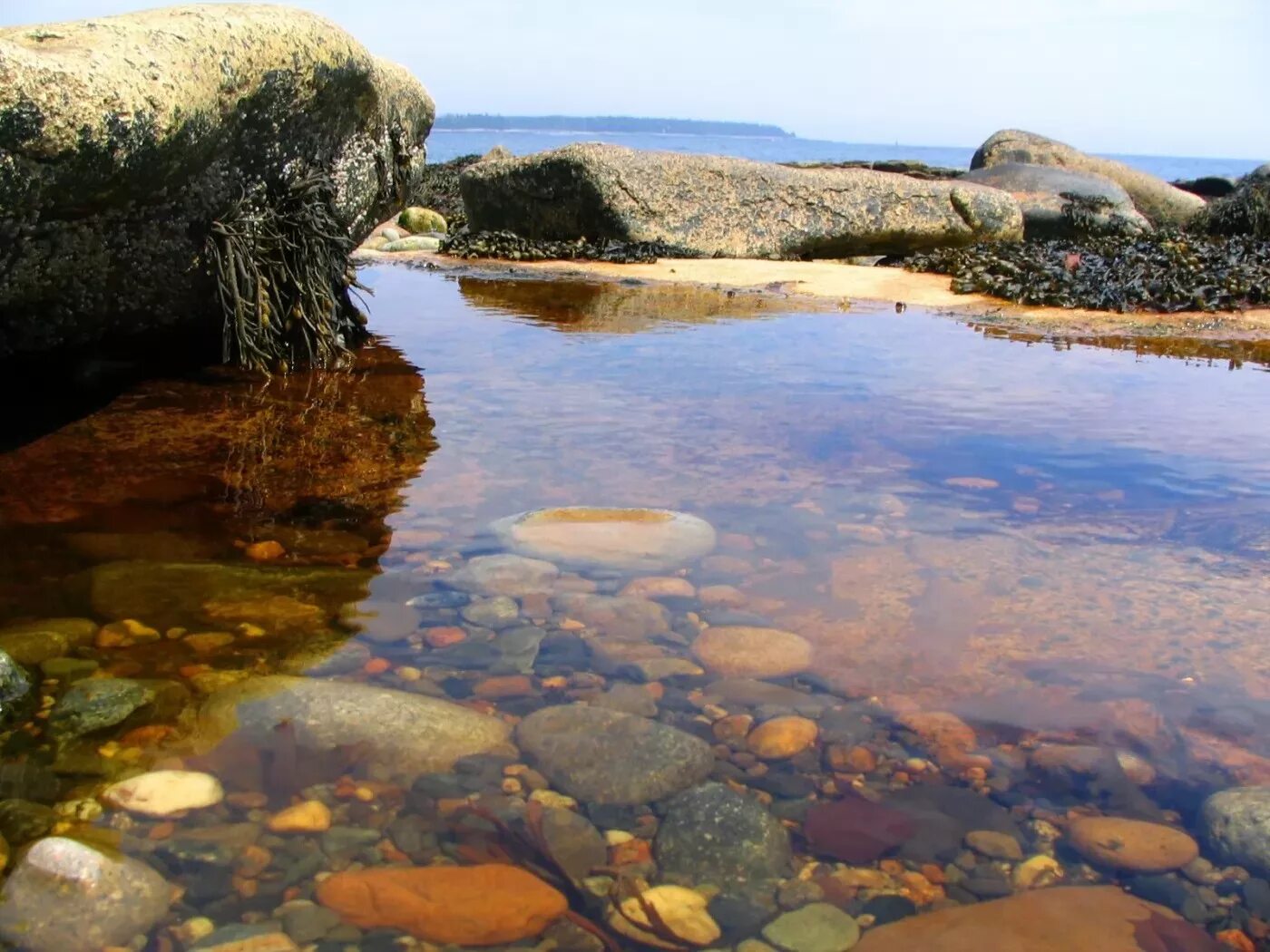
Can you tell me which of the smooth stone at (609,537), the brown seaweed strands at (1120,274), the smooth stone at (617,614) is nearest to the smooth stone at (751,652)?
the smooth stone at (617,614)

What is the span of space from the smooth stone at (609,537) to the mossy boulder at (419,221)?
11871 mm

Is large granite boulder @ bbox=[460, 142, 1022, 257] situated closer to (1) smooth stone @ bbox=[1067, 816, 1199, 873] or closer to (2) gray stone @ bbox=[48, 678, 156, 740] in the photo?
(2) gray stone @ bbox=[48, 678, 156, 740]

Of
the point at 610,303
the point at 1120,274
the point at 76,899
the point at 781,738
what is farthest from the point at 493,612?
the point at 1120,274

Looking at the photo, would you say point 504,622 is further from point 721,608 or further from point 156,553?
point 156,553

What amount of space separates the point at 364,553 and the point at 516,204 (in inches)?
383

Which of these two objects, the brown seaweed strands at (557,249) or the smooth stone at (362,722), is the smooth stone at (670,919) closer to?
the smooth stone at (362,722)

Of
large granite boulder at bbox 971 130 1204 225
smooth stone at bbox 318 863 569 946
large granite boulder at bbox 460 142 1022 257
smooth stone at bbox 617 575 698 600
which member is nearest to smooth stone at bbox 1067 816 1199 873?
smooth stone at bbox 318 863 569 946

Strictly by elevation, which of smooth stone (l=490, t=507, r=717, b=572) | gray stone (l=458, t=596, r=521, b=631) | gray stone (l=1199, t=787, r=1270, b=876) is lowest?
gray stone (l=1199, t=787, r=1270, b=876)

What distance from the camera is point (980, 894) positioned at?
76.4 inches

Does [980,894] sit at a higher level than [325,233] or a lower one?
lower

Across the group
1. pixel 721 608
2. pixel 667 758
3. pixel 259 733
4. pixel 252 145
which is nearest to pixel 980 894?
Result: pixel 667 758

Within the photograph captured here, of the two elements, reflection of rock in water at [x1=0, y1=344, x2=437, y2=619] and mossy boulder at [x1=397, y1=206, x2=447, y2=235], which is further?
mossy boulder at [x1=397, y1=206, x2=447, y2=235]

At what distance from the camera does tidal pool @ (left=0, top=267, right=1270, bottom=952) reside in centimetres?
191

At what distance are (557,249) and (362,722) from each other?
9.75 m
